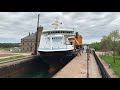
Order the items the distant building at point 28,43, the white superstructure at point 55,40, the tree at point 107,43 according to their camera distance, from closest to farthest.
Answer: the white superstructure at point 55,40 → the tree at point 107,43 → the distant building at point 28,43

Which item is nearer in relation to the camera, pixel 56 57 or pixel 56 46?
pixel 56 57

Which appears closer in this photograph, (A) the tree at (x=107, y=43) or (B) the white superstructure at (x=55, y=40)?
(B) the white superstructure at (x=55, y=40)

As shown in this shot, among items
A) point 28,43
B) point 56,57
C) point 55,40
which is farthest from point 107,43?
point 28,43

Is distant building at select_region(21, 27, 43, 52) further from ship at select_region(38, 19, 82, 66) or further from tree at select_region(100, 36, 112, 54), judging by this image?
tree at select_region(100, 36, 112, 54)

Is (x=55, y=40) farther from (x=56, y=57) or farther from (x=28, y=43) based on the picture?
(x=28, y=43)

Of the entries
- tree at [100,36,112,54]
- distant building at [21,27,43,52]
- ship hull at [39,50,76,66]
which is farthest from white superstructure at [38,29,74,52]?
distant building at [21,27,43,52]

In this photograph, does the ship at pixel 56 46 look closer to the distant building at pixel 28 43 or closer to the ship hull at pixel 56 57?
the ship hull at pixel 56 57

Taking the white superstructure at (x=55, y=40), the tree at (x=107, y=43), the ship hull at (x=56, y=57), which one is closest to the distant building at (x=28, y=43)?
the white superstructure at (x=55, y=40)

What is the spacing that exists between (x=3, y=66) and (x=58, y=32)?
18.0 ft

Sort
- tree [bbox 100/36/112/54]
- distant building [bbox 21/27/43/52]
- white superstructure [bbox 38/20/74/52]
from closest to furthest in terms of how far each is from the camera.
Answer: white superstructure [bbox 38/20/74/52], tree [bbox 100/36/112/54], distant building [bbox 21/27/43/52]
